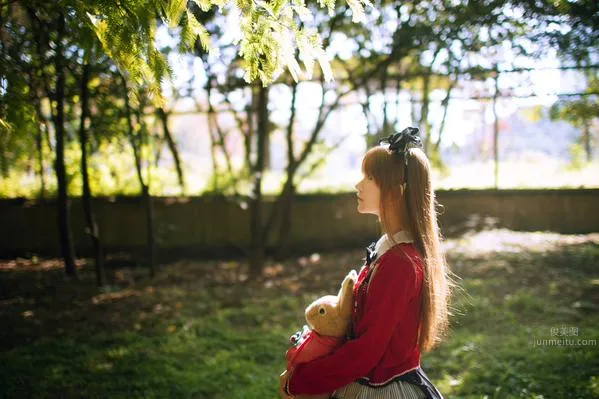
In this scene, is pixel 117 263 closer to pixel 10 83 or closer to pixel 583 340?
pixel 10 83

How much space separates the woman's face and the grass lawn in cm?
175

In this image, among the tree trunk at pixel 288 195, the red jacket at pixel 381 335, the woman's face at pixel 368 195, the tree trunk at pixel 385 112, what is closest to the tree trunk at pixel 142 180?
the tree trunk at pixel 288 195

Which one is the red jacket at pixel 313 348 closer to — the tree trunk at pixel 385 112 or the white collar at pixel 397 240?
the white collar at pixel 397 240

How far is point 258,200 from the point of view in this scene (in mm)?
7059

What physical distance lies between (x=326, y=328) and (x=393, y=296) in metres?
0.28

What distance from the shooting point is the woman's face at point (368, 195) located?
1.97 m

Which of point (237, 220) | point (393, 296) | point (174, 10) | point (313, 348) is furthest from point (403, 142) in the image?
point (237, 220)

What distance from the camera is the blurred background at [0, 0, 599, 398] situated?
385cm

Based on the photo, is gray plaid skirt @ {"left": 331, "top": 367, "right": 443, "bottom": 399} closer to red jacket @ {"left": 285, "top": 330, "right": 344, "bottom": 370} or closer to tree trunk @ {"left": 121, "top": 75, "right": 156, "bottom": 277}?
red jacket @ {"left": 285, "top": 330, "right": 344, "bottom": 370}

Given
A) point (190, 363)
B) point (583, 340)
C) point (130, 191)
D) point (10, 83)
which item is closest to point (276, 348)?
point (190, 363)

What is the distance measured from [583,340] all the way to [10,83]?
188 inches

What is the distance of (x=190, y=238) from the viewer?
8617 mm

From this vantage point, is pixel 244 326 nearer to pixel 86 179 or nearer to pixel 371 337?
pixel 86 179

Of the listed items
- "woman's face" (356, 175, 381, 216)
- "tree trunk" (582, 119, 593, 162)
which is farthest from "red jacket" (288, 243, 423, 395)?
"tree trunk" (582, 119, 593, 162)
